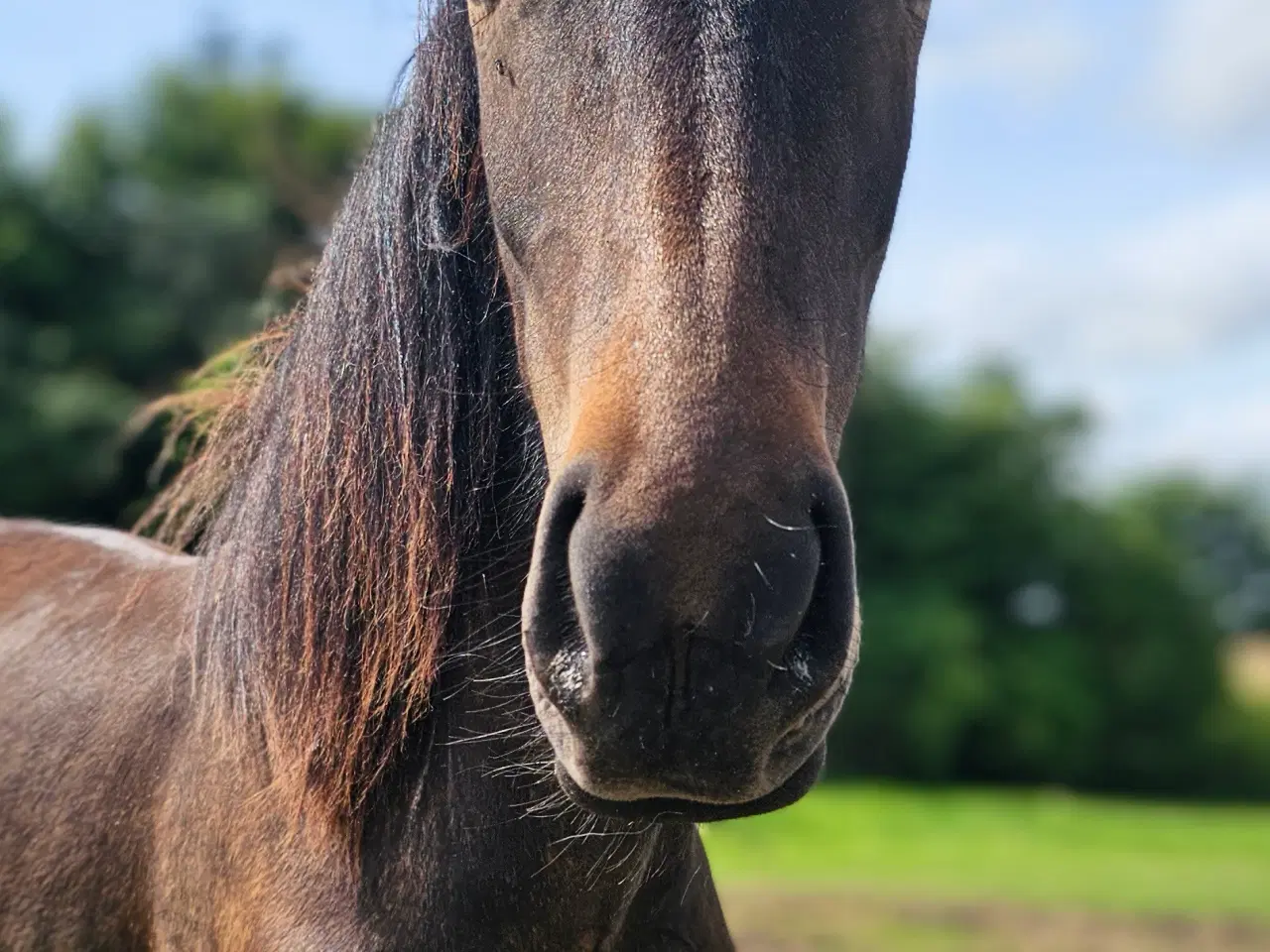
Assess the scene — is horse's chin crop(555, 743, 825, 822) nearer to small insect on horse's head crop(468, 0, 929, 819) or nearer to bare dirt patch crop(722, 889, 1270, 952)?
small insect on horse's head crop(468, 0, 929, 819)

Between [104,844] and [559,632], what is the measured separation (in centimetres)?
131

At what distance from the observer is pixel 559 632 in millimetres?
1510

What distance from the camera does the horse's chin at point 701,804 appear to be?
1.55 m

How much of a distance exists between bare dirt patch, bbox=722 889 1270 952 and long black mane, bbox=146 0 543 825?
7.14 m

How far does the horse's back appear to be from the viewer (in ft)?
7.76

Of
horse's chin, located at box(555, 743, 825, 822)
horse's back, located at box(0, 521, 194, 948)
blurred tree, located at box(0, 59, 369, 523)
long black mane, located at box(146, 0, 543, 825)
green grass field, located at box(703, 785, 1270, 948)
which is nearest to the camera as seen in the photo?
horse's chin, located at box(555, 743, 825, 822)

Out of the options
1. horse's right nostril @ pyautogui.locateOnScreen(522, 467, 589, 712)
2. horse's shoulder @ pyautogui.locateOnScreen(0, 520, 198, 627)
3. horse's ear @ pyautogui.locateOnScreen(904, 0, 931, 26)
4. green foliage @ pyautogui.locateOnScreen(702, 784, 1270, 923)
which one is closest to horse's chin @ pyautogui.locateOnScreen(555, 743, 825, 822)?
horse's right nostril @ pyautogui.locateOnScreen(522, 467, 589, 712)

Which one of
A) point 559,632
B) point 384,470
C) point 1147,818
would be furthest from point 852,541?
point 1147,818

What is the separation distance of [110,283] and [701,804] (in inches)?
963

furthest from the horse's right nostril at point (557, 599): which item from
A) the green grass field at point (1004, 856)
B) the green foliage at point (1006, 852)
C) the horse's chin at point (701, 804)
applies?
the green foliage at point (1006, 852)

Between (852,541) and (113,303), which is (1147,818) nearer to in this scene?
(113,303)

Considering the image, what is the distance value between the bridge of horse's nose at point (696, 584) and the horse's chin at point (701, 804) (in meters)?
0.19

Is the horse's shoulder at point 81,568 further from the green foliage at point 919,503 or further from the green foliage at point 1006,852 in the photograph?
the green foliage at point 919,503

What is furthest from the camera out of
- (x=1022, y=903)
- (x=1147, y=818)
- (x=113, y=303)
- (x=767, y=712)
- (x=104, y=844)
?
(x=113, y=303)
